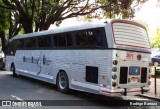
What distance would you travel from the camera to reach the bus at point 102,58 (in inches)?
417

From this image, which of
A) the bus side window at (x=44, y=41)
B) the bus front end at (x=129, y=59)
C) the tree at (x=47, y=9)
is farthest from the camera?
the tree at (x=47, y=9)

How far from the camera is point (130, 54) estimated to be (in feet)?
36.0

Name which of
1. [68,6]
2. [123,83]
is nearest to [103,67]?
[123,83]

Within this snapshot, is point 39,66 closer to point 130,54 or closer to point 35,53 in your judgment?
point 35,53

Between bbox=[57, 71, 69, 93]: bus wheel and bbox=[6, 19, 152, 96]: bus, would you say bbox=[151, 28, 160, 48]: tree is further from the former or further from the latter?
bbox=[6, 19, 152, 96]: bus

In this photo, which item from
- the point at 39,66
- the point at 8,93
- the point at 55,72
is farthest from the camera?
the point at 39,66

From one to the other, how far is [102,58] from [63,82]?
3.31m

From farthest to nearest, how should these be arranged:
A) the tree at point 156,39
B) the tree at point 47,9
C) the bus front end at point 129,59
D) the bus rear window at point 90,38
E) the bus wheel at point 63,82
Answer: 1. the tree at point 156,39
2. the tree at point 47,9
3. the bus wheel at point 63,82
4. the bus rear window at point 90,38
5. the bus front end at point 129,59

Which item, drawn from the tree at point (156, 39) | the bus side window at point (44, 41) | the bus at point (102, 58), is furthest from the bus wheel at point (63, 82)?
the tree at point (156, 39)

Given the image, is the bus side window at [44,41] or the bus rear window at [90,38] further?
the bus side window at [44,41]

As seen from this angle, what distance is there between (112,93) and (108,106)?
649 millimetres

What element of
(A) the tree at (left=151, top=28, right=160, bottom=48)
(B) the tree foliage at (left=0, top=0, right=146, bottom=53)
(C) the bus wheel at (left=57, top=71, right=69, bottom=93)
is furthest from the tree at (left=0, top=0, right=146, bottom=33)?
(A) the tree at (left=151, top=28, right=160, bottom=48)

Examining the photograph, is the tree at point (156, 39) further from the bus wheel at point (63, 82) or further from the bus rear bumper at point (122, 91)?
the bus rear bumper at point (122, 91)

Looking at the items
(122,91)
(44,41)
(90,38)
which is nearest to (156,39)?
(44,41)
